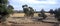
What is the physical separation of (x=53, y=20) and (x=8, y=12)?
6.84m

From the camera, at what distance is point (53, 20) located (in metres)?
23.4

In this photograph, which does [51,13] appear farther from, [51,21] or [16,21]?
[16,21]

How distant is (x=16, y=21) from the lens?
23078 millimetres

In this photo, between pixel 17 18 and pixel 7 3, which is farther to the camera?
pixel 17 18

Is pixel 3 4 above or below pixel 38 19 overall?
above

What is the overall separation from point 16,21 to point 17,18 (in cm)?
116

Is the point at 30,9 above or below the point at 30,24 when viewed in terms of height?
above

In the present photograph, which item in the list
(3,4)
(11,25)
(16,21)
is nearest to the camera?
(3,4)

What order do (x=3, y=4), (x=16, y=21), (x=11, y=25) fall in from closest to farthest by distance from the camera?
(x=3, y=4)
(x=11, y=25)
(x=16, y=21)

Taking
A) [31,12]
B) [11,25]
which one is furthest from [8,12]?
[31,12]

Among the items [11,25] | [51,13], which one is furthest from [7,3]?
[51,13]

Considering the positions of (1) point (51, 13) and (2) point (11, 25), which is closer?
(2) point (11, 25)

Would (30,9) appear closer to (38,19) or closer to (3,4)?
(38,19)

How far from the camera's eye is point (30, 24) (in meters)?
22.2
